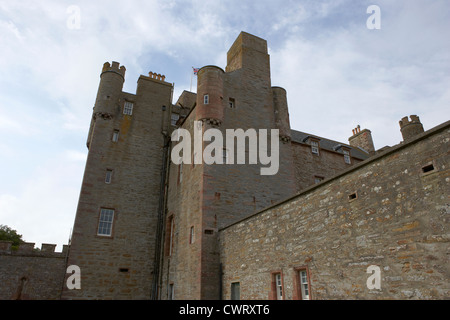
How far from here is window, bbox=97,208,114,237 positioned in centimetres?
2019

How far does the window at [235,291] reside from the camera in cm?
1286

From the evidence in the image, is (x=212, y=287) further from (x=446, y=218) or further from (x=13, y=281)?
(x=13, y=281)

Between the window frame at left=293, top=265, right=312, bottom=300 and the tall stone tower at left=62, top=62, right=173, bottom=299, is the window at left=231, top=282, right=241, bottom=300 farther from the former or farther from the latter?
the tall stone tower at left=62, top=62, right=173, bottom=299

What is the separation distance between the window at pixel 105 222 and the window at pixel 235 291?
34.7 ft

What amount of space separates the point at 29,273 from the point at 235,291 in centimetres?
1492

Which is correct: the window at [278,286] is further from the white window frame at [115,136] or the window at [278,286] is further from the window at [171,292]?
the white window frame at [115,136]

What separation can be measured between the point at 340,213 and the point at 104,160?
18.0 metres

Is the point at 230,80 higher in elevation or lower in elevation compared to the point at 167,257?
higher

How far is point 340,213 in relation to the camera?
8.66 metres

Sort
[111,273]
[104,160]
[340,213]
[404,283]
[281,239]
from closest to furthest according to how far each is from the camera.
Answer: [404,283], [340,213], [281,239], [111,273], [104,160]

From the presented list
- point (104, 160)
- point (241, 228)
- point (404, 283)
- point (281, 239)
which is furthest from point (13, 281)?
point (404, 283)

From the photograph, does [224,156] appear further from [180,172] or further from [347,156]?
[347,156]

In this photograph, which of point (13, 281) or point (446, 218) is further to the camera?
point (13, 281)
